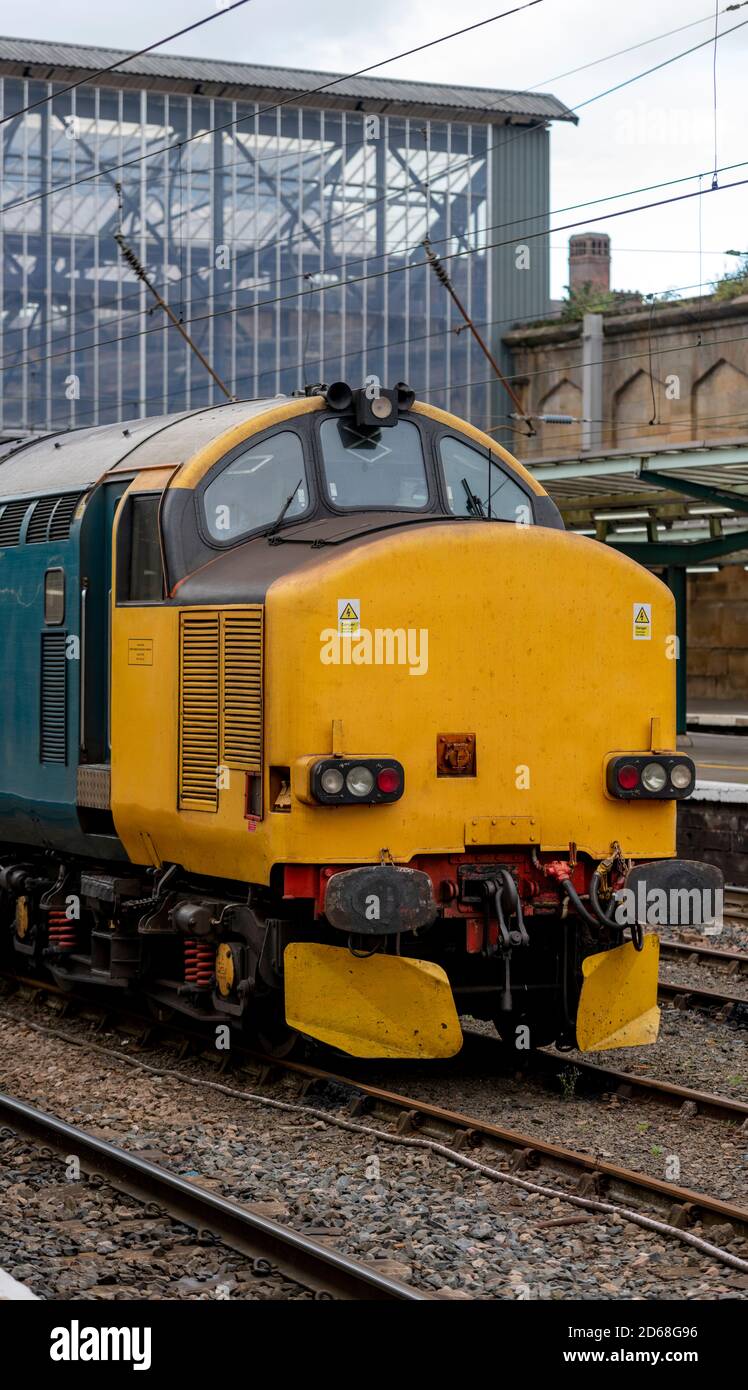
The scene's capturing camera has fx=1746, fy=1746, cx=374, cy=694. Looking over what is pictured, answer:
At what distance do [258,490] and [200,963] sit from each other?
2562mm

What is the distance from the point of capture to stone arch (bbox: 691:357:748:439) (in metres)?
44.6

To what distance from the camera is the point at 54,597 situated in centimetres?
1048

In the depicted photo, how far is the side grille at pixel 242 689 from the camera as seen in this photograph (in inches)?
330

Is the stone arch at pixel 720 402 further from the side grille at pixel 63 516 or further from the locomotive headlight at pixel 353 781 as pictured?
the locomotive headlight at pixel 353 781

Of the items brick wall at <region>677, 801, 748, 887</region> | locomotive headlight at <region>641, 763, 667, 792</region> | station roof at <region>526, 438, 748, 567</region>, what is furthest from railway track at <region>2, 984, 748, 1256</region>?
station roof at <region>526, 438, 748, 567</region>

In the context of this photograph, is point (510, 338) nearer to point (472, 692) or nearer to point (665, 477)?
point (665, 477)

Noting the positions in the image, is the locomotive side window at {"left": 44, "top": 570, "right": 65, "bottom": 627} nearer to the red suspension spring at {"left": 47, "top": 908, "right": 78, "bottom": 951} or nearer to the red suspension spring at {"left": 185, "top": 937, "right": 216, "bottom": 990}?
the red suspension spring at {"left": 47, "top": 908, "right": 78, "bottom": 951}

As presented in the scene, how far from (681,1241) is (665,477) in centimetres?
1535

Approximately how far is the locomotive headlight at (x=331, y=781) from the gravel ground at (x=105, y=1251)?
2.03 metres

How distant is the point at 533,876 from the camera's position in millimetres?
8875

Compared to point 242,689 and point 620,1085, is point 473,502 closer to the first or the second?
point 242,689

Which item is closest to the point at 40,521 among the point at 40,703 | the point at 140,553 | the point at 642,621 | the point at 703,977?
the point at 40,703

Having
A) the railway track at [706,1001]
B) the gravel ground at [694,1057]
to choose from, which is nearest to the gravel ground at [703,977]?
the railway track at [706,1001]
